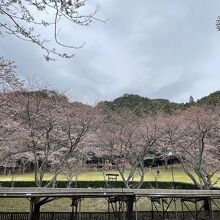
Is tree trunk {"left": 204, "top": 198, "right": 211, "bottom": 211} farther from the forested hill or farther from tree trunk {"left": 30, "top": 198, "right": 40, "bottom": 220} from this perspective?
the forested hill

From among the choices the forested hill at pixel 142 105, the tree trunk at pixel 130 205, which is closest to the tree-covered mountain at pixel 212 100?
the forested hill at pixel 142 105

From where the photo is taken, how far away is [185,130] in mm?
26078

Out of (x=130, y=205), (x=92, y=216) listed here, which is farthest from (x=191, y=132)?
(x=130, y=205)

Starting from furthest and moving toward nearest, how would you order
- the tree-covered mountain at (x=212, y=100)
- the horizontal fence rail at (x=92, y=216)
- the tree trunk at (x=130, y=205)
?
the tree-covered mountain at (x=212, y=100), the horizontal fence rail at (x=92, y=216), the tree trunk at (x=130, y=205)

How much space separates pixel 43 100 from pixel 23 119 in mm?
1527

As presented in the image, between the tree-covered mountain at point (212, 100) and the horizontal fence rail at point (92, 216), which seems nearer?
the horizontal fence rail at point (92, 216)

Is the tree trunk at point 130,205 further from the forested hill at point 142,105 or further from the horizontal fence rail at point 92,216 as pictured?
the forested hill at point 142,105

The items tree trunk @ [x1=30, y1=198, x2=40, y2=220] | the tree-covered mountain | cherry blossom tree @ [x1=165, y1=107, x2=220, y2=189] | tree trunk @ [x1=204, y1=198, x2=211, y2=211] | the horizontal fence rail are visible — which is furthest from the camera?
the tree-covered mountain

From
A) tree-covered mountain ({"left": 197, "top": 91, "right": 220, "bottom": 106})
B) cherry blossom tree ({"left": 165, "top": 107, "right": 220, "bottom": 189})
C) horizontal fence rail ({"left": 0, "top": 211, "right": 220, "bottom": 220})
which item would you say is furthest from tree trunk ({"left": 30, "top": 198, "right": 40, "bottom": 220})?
tree-covered mountain ({"left": 197, "top": 91, "right": 220, "bottom": 106})

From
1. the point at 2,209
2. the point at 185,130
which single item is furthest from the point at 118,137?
the point at 2,209

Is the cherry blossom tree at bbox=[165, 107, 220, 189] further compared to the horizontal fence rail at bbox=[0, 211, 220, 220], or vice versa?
the cherry blossom tree at bbox=[165, 107, 220, 189]

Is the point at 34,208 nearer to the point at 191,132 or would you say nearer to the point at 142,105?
the point at 191,132

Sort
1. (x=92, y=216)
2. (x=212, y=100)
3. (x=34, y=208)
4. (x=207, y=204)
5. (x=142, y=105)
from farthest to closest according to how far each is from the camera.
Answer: (x=212, y=100)
(x=142, y=105)
(x=207, y=204)
(x=92, y=216)
(x=34, y=208)

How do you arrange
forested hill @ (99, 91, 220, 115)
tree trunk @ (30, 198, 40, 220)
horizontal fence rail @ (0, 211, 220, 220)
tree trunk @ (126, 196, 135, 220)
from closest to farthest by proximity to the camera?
1. tree trunk @ (30, 198, 40, 220)
2. tree trunk @ (126, 196, 135, 220)
3. horizontal fence rail @ (0, 211, 220, 220)
4. forested hill @ (99, 91, 220, 115)
